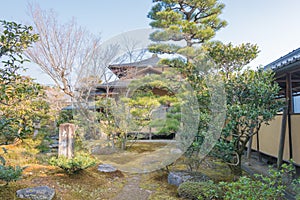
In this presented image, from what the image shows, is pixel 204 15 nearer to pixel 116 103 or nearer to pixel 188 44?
pixel 188 44

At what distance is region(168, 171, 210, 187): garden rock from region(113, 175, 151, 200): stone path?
464mm

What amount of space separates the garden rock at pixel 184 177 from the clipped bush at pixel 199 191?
0.33 m

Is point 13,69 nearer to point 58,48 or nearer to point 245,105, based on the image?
point 245,105

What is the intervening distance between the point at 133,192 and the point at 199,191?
3.51 feet

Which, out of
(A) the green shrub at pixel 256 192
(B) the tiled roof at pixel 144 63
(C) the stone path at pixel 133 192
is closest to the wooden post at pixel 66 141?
(C) the stone path at pixel 133 192

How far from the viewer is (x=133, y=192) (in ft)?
10.7

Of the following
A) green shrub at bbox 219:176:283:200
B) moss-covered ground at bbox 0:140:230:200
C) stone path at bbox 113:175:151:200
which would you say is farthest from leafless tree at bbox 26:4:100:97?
green shrub at bbox 219:176:283:200

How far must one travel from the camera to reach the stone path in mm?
3026

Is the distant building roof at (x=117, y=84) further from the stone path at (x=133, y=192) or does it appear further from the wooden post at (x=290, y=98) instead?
the wooden post at (x=290, y=98)

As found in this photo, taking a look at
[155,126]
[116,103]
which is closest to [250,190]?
[155,126]

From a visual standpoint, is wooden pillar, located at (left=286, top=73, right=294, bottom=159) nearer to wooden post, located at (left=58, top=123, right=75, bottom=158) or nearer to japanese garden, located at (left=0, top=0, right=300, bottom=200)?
japanese garden, located at (left=0, top=0, right=300, bottom=200)

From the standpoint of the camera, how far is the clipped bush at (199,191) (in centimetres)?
254

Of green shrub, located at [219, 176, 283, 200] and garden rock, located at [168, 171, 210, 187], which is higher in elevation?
green shrub, located at [219, 176, 283, 200]

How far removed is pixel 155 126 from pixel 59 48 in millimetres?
4162
